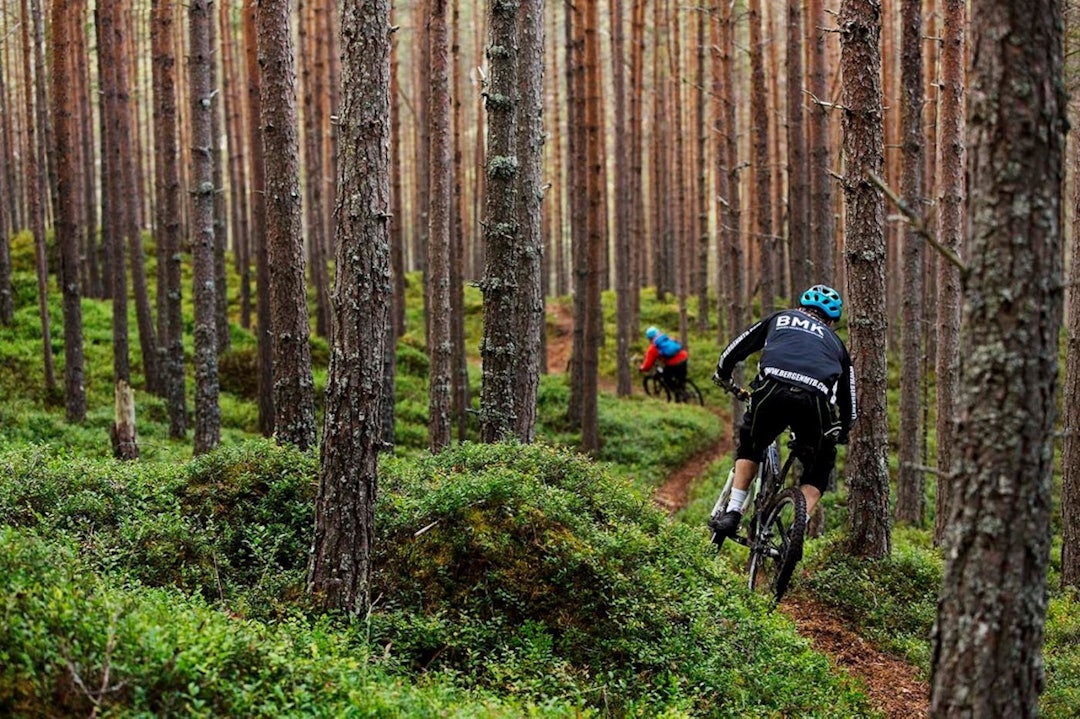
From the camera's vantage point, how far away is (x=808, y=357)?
7809 mm

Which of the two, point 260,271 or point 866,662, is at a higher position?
point 260,271

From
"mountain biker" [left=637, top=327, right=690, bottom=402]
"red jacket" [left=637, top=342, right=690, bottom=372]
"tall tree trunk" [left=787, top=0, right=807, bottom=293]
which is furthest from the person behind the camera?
"red jacket" [left=637, top=342, right=690, bottom=372]

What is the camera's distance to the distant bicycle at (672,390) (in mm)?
23562

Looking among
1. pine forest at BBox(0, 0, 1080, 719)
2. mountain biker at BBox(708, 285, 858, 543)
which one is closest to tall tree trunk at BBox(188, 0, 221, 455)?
pine forest at BBox(0, 0, 1080, 719)

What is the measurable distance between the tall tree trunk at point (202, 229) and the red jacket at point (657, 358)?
1133cm

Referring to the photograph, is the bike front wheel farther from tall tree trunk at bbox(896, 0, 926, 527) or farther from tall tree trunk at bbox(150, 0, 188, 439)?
tall tree trunk at bbox(150, 0, 188, 439)

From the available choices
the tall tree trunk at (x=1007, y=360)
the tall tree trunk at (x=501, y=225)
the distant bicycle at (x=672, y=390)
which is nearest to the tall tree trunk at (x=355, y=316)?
the tall tree trunk at (x=1007, y=360)

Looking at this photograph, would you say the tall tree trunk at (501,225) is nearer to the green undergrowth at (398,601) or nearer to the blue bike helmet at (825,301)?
the green undergrowth at (398,601)

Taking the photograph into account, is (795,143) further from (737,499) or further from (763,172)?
(737,499)

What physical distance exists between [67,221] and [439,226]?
625 centimetres

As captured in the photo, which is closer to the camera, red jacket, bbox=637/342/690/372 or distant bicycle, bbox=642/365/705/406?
red jacket, bbox=637/342/690/372

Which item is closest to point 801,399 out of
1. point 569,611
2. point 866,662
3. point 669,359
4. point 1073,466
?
point 866,662

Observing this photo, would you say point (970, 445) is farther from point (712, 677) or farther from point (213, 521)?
point (213, 521)

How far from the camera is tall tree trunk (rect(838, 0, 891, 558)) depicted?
8.68 metres
